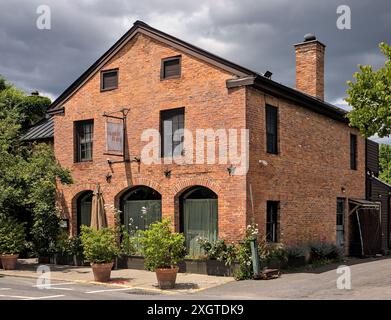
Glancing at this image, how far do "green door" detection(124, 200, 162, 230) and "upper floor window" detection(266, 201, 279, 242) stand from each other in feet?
12.9

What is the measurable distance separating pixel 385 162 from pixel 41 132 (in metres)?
42.5

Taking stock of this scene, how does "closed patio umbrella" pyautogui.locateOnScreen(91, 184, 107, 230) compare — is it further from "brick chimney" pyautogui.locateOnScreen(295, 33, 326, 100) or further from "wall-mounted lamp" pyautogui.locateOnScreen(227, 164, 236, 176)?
"brick chimney" pyautogui.locateOnScreen(295, 33, 326, 100)

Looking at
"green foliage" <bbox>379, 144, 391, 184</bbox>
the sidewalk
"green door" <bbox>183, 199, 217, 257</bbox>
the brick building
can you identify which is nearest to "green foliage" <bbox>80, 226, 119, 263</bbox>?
the sidewalk

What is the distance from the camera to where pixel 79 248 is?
20.3 m

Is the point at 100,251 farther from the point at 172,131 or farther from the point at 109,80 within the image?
the point at 109,80

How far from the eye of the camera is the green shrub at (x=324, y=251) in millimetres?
20234

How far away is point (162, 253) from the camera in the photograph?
1488 cm

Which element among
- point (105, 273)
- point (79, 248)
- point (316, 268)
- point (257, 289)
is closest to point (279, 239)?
point (316, 268)

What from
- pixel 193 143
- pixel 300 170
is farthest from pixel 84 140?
pixel 300 170

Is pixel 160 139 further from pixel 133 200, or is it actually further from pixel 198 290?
pixel 198 290

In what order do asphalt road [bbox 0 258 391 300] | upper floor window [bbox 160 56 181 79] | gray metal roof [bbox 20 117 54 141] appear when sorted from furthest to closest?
gray metal roof [bbox 20 117 54 141] → upper floor window [bbox 160 56 181 79] → asphalt road [bbox 0 258 391 300]

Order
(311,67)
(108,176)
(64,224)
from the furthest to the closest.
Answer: (311,67)
(64,224)
(108,176)

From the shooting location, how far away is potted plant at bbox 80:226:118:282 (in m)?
16.1

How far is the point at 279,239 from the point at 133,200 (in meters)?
5.78
